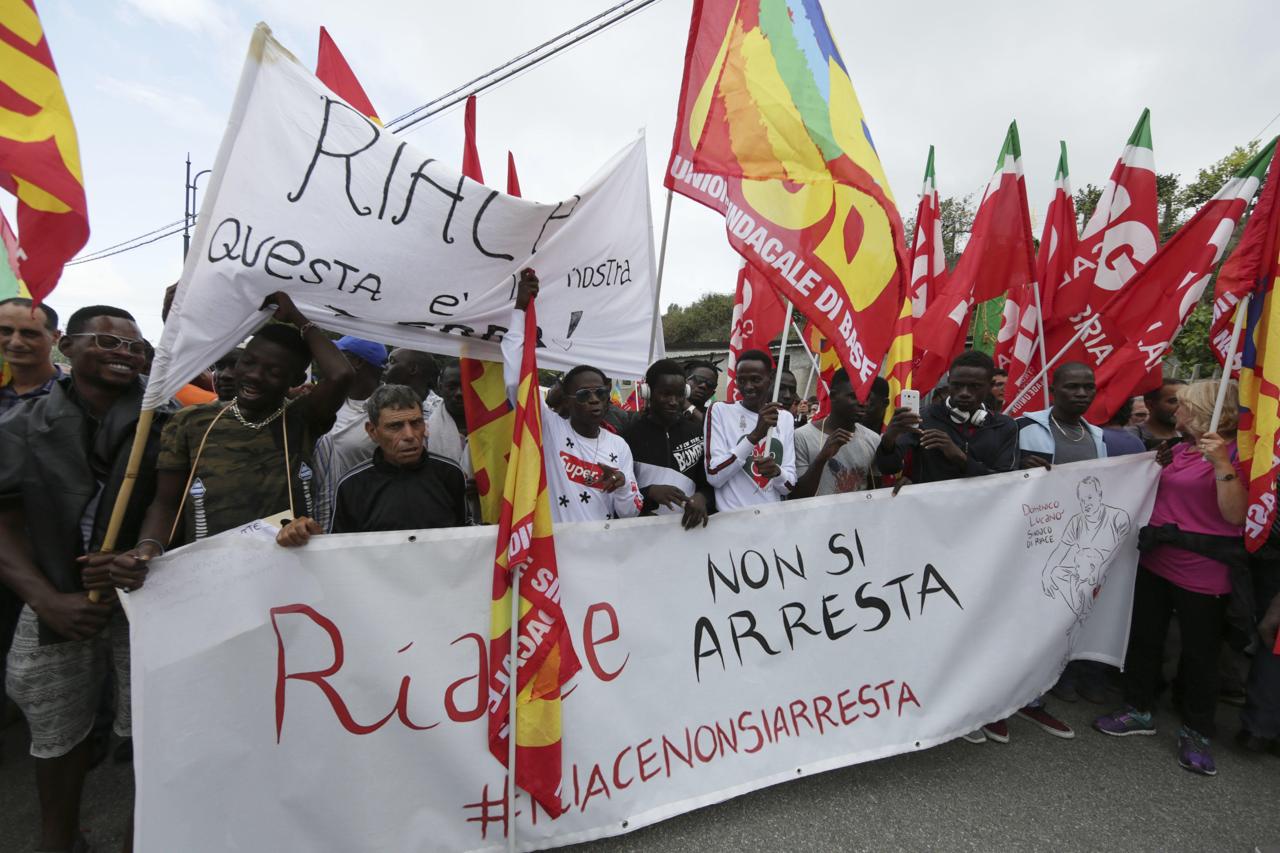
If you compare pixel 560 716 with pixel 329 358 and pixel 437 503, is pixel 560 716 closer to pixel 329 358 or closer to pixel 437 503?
pixel 437 503

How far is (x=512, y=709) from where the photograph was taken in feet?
7.30

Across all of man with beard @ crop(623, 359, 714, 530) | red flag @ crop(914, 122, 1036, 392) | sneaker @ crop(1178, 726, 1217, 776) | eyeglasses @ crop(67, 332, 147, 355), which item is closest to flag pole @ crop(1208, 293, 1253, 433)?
red flag @ crop(914, 122, 1036, 392)

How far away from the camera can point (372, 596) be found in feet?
7.03

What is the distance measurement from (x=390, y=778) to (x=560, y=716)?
0.61 m

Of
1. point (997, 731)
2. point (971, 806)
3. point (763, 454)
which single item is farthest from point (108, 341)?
point (997, 731)

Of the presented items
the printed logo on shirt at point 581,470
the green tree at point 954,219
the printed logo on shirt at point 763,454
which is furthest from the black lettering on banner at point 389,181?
the green tree at point 954,219

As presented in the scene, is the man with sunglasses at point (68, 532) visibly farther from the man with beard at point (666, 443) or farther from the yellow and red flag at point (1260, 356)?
the yellow and red flag at point (1260, 356)

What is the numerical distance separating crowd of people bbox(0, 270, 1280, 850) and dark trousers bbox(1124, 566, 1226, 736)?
0.4 inches

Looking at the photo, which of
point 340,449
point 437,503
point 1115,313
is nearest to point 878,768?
point 437,503

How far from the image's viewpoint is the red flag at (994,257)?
14.4 ft

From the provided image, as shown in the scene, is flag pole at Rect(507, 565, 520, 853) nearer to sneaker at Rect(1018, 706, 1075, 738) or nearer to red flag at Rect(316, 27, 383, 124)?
red flag at Rect(316, 27, 383, 124)

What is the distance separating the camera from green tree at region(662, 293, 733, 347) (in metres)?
49.1

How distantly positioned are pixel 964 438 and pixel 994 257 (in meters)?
1.83

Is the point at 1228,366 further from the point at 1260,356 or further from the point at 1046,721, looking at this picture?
the point at 1046,721
